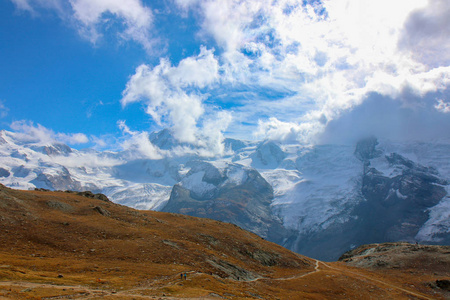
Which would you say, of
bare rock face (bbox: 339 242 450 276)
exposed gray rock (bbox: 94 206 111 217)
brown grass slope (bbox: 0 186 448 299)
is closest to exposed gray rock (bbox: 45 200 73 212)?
brown grass slope (bbox: 0 186 448 299)

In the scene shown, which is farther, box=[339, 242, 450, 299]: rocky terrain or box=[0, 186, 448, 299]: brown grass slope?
box=[339, 242, 450, 299]: rocky terrain

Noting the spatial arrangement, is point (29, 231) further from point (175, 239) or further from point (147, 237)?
point (175, 239)

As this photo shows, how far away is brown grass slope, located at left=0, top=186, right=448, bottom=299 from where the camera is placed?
34.2 m

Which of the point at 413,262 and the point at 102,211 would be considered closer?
the point at 102,211

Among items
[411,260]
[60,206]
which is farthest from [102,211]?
[411,260]

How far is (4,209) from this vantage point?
5425cm

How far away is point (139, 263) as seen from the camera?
45812mm

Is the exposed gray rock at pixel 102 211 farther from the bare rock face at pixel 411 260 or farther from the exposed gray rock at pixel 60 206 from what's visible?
the bare rock face at pixel 411 260

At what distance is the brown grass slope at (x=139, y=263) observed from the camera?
34188 mm

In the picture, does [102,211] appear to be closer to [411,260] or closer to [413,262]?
[413,262]

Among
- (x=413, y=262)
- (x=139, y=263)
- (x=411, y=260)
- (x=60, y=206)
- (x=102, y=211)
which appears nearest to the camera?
(x=139, y=263)

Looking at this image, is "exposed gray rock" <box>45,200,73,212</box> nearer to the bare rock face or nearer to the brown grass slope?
the brown grass slope

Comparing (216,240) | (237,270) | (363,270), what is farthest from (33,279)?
(363,270)

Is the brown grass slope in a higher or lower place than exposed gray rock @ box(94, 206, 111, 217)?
lower
